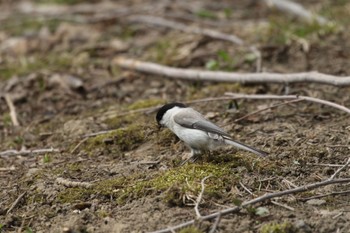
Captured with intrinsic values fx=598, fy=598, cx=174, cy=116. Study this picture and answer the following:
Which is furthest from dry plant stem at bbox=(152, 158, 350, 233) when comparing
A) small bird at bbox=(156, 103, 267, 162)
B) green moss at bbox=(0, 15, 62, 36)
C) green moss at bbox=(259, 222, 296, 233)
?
green moss at bbox=(0, 15, 62, 36)

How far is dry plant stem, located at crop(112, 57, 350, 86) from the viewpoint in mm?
5305

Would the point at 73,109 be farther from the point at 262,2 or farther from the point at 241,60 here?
the point at 262,2

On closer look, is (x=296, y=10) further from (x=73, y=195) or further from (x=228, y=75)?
(x=73, y=195)

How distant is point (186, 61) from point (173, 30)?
1.39 meters

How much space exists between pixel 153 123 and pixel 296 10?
3693mm

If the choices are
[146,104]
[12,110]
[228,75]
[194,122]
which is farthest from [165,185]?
[12,110]

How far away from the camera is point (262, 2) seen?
30.4 ft

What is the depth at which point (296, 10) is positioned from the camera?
26.4 feet

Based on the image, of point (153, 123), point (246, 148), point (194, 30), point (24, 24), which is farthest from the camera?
point (24, 24)

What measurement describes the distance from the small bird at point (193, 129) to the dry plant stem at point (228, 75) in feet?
4.60

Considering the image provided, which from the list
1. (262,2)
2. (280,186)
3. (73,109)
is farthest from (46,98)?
(262,2)

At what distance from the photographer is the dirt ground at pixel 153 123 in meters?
3.75

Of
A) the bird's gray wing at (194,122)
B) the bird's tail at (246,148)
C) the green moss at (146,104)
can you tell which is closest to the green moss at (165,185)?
the bird's tail at (246,148)

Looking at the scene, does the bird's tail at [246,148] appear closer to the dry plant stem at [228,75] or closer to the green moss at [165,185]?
the green moss at [165,185]
